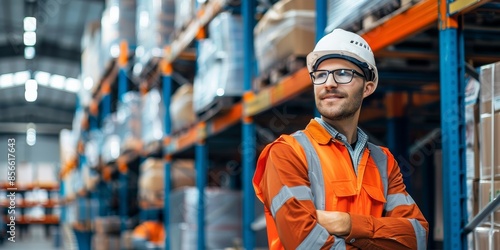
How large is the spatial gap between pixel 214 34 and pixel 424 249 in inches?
154

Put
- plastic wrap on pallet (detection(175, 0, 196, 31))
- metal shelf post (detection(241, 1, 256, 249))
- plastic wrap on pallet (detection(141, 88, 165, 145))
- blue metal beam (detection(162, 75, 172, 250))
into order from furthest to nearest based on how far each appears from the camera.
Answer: plastic wrap on pallet (detection(141, 88, 165, 145))
blue metal beam (detection(162, 75, 172, 250))
plastic wrap on pallet (detection(175, 0, 196, 31))
metal shelf post (detection(241, 1, 256, 249))

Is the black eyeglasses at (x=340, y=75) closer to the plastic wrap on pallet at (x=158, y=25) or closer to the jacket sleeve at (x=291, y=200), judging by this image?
the jacket sleeve at (x=291, y=200)

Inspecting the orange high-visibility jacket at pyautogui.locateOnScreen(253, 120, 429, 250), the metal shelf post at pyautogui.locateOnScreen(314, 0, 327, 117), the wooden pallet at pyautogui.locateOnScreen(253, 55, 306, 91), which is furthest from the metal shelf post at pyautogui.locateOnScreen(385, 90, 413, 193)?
the orange high-visibility jacket at pyautogui.locateOnScreen(253, 120, 429, 250)

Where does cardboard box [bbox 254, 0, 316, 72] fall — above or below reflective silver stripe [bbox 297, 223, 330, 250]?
above

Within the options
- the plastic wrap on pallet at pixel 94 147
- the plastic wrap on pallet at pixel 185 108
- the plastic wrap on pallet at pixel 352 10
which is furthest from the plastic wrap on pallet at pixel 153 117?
the plastic wrap on pallet at pixel 352 10

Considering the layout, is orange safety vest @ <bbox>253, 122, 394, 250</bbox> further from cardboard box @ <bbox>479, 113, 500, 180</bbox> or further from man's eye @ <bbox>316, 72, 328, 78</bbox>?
cardboard box @ <bbox>479, 113, 500, 180</bbox>

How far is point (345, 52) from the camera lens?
2.51 m

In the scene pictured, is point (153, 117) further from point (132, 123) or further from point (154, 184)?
point (132, 123)

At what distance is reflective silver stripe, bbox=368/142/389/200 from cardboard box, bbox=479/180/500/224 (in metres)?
0.70

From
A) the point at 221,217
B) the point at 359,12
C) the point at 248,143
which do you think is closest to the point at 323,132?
the point at 359,12

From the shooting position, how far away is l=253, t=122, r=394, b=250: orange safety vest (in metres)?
2.40

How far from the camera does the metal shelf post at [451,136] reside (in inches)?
124

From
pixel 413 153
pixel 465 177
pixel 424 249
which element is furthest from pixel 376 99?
pixel 424 249

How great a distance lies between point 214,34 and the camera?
20.2 ft
